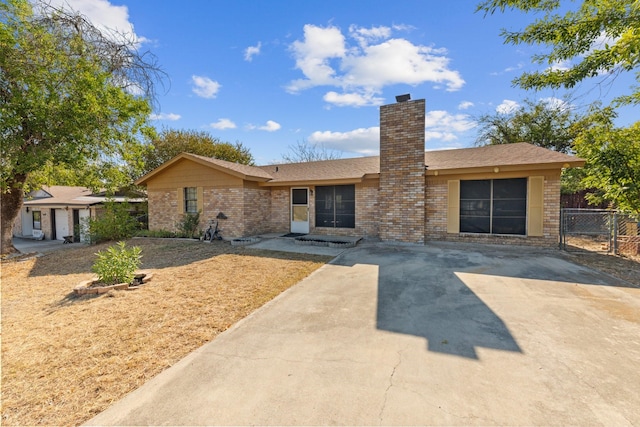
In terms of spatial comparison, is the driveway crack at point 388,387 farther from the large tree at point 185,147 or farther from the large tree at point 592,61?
the large tree at point 185,147

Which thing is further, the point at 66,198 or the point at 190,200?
the point at 66,198

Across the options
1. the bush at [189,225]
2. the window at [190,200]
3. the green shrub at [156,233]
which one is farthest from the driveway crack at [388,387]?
the green shrub at [156,233]

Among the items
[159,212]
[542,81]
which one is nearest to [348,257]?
[542,81]

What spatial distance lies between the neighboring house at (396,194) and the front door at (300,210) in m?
0.05

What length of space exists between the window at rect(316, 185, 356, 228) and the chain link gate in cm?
689

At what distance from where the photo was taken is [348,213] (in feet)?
36.3

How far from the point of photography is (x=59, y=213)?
15969 millimetres

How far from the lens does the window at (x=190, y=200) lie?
12.1 metres

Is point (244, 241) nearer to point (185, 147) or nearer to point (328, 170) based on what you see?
point (328, 170)

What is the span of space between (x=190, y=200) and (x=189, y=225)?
48.2 inches

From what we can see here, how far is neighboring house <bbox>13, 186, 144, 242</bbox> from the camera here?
1466cm

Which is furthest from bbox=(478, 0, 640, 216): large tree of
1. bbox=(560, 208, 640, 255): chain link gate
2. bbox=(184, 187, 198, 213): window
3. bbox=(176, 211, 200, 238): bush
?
bbox=(176, 211, 200, 238): bush

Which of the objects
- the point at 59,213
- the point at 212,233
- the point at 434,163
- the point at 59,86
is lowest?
the point at 212,233

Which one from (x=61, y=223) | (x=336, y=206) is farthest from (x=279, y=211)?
(x=61, y=223)
